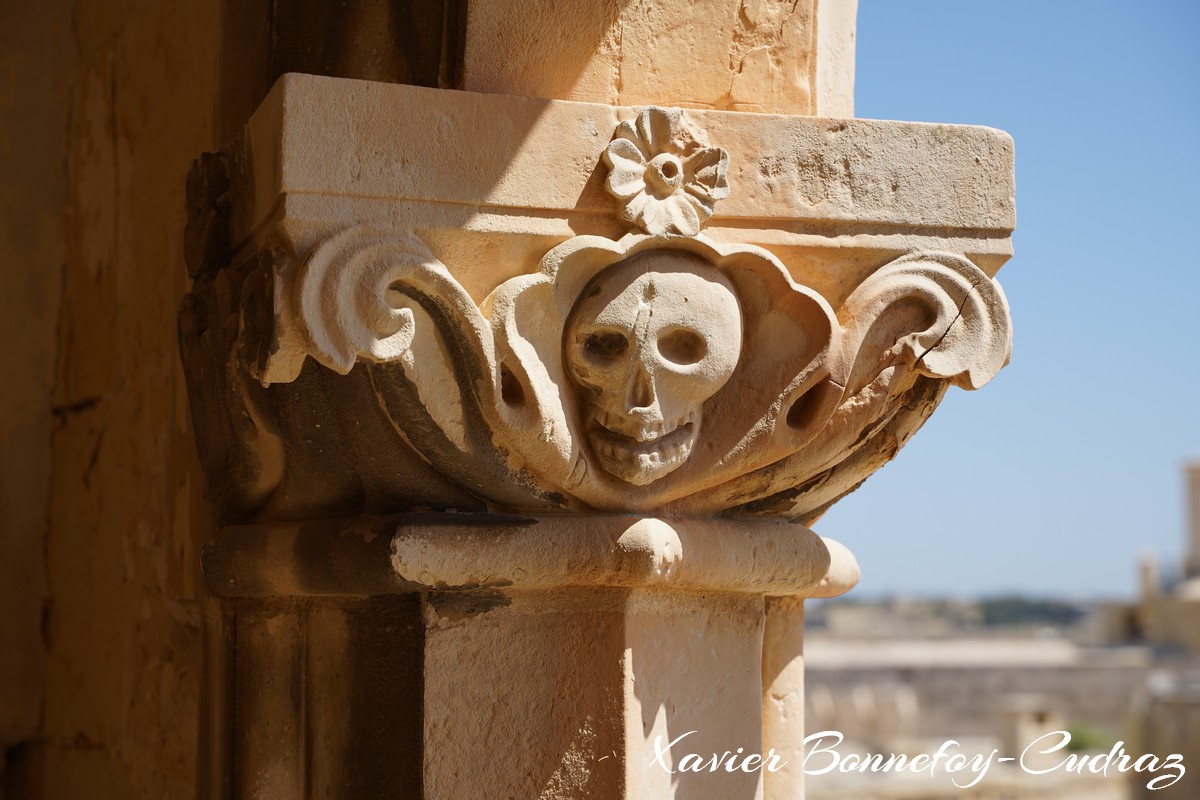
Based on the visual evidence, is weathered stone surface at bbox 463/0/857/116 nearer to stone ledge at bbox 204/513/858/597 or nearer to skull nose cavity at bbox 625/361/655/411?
skull nose cavity at bbox 625/361/655/411

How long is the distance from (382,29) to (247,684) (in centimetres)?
78

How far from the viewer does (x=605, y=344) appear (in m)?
1.54

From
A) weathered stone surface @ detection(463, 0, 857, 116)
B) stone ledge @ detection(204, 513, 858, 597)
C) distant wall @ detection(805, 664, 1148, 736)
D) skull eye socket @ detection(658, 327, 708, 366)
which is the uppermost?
weathered stone surface @ detection(463, 0, 857, 116)

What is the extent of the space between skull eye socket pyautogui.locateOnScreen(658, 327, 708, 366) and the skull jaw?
62 millimetres

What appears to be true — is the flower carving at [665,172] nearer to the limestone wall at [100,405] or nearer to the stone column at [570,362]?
the stone column at [570,362]

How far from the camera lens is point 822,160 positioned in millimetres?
1609

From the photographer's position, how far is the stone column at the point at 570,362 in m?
1.48

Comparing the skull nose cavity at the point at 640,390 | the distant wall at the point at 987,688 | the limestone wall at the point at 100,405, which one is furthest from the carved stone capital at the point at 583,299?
the distant wall at the point at 987,688

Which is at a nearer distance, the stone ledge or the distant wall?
the stone ledge

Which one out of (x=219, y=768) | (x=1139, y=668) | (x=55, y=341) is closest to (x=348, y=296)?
(x=219, y=768)

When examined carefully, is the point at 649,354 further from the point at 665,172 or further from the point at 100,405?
the point at 100,405

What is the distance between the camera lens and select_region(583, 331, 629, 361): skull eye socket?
1528 millimetres

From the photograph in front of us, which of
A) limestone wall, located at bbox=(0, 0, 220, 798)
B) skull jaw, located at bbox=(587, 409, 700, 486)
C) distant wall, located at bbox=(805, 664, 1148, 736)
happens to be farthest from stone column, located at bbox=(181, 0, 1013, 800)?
distant wall, located at bbox=(805, 664, 1148, 736)

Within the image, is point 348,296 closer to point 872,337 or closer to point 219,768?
point 872,337
